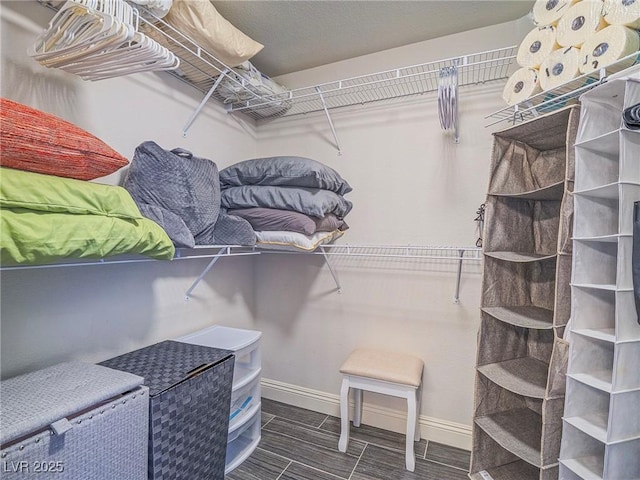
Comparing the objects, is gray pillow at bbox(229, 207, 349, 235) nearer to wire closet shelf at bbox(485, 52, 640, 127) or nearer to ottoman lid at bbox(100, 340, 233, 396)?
ottoman lid at bbox(100, 340, 233, 396)

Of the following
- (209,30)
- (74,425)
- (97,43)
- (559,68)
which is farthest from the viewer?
(209,30)

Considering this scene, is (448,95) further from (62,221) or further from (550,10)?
(62,221)

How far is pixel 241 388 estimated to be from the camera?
1.61m

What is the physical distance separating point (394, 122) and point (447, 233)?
0.77 metres

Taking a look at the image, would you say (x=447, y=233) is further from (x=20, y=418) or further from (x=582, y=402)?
(x=20, y=418)

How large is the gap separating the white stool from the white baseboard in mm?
98

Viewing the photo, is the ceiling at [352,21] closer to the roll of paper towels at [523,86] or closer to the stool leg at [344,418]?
the roll of paper towels at [523,86]

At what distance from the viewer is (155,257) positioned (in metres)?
1.13

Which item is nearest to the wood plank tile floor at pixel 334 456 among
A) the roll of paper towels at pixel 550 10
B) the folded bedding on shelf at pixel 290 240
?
the folded bedding on shelf at pixel 290 240

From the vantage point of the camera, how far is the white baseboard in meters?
1.79

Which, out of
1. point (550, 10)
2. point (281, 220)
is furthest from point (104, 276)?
point (550, 10)

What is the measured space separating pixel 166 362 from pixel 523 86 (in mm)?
1870

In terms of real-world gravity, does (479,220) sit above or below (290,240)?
above

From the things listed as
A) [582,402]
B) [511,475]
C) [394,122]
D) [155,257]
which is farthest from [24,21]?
[511,475]
